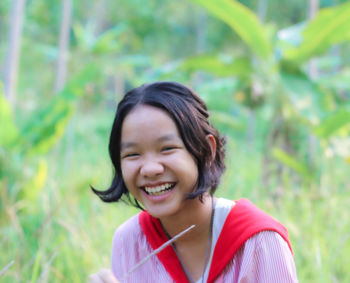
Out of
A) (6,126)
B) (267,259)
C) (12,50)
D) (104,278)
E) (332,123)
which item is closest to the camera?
(104,278)

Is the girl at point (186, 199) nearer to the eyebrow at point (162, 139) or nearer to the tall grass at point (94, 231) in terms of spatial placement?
the eyebrow at point (162, 139)

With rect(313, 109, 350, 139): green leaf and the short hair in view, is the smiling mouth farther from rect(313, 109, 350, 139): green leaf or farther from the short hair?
rect(313, 109, 350, 139): green leaf

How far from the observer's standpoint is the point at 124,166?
3.91 feet

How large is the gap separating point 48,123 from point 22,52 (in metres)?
8.71

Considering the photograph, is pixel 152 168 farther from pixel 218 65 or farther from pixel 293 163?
pixel 218 65

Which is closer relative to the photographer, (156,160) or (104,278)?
(104,278)

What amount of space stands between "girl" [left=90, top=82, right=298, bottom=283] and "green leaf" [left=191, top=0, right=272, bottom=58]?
2.44 m

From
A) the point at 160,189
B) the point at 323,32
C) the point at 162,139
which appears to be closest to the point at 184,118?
the point at 162,139

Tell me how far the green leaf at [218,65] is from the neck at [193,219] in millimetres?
2957

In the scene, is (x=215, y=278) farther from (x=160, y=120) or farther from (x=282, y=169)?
(x=282, y=169)

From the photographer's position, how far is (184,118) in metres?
1.16

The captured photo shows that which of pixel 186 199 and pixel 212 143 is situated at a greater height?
pixel 212 143

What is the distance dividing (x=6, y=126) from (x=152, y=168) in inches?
109

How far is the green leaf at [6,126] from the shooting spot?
349 centimetres
